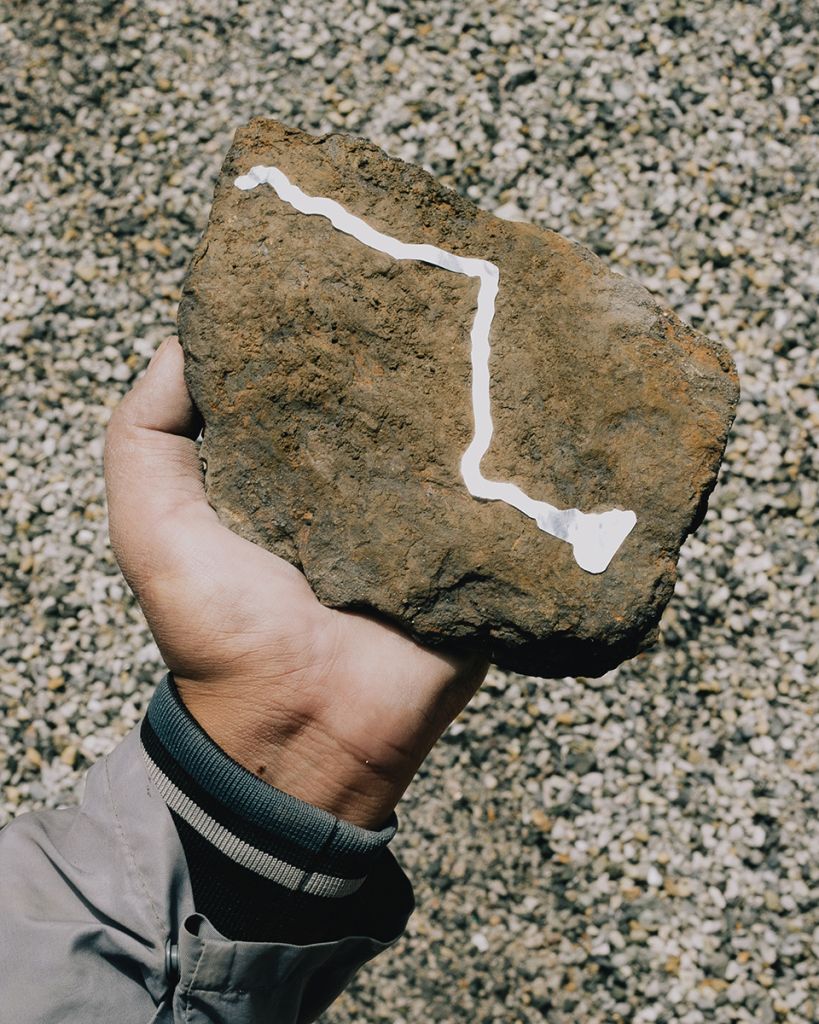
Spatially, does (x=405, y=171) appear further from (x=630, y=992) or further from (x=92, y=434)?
(x=630, y=992)

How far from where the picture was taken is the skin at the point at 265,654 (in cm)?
242

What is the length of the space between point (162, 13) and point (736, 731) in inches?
145

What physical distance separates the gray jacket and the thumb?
49 centimetres

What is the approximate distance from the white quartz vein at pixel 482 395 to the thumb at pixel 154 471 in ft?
1.52

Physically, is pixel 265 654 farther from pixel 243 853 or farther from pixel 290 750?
pixel 243 853

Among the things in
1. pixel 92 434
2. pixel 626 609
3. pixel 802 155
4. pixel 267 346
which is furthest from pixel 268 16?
pixel 626 609

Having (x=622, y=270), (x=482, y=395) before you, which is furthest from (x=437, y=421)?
(x=622, y=270)

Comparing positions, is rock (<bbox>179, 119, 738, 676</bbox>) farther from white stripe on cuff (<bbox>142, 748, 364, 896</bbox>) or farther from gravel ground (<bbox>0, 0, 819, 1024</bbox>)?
gravel ground (<bbox>0, 0, 819, 1024</bbox>)

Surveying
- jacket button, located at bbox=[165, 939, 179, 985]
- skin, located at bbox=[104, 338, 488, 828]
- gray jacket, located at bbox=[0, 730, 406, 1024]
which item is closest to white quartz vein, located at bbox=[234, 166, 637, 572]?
skin, located at bbox=[104, 338, 488, 828]

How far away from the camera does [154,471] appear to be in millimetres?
2539

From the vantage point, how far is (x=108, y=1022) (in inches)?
90.4

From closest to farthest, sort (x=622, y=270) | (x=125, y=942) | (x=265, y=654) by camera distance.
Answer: (x=125, y=942), (x=265, y=654), (x=622, y=270)

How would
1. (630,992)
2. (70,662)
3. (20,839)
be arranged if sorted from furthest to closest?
(70,662), (630,992), (20,839)

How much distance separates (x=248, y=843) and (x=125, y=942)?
330 millimetres
